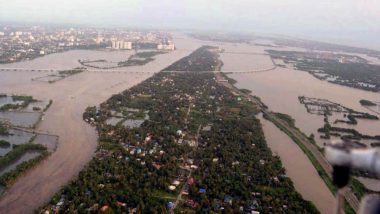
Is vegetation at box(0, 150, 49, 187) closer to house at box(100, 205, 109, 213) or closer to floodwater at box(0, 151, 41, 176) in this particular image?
floodwater at box(0, 151, 41, 176)

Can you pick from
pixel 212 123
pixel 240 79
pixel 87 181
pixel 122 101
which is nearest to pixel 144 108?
pixel 122 101

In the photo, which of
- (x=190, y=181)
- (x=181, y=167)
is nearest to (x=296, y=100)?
(x=181, y=167)

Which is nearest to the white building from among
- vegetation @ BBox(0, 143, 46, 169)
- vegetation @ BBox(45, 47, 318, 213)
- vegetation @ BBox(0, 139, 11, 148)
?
vegetation @ BBox(45, 47, 318, 213)

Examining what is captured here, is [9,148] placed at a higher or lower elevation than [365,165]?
lower

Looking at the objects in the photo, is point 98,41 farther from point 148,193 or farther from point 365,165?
point 365,165

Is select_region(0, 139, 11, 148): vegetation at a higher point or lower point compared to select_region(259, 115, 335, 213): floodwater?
lower

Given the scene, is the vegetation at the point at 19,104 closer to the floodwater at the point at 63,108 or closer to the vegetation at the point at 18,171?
the floodwater at the point at 63,108

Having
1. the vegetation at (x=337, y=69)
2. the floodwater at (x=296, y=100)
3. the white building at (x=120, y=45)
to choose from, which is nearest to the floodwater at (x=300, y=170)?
the floodwater at (x=296, y=100)
